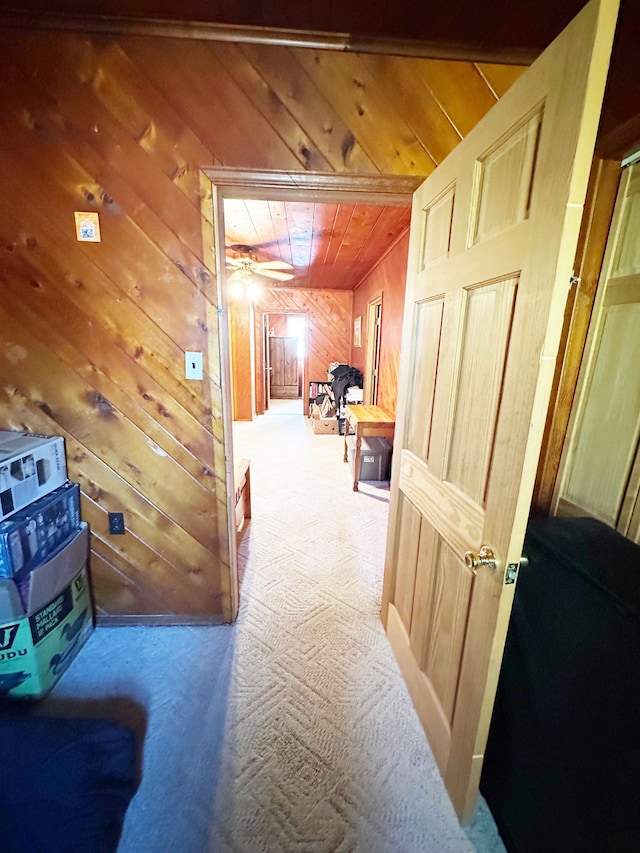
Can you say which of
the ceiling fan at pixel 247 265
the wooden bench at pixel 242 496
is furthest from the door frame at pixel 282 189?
the ceiling fan at pixel 247 265

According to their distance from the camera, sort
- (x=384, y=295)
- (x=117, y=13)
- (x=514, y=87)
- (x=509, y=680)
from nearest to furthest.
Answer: (x=514, y=87), (x=509, y=680), (x=117, y=13), (x=384, y=295)

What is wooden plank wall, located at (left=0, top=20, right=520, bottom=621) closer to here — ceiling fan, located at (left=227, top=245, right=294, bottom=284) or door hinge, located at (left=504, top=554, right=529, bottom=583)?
door hinge, located at (left=504, top=554, right=529, bottom=583)

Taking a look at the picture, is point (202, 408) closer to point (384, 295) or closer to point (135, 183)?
point (135, 183)

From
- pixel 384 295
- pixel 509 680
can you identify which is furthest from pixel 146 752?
pixel 384 295

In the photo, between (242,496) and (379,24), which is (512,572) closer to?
(379,24)

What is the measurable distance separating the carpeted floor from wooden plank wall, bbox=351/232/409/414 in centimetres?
225

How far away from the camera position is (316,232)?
3445 mm

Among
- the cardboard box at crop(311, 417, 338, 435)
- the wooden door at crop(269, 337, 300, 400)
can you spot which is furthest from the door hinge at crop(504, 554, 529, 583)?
the wooden door at crop(269, 337, 300, 400)

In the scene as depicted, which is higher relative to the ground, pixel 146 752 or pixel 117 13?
pixel 117 13

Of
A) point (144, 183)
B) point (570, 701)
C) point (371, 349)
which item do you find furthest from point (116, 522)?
point (371, 349)

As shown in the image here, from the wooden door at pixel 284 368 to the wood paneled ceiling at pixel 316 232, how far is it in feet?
17.0

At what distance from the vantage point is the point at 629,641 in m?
0.73

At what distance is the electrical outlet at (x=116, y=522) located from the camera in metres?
1.71

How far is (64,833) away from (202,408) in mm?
1306
